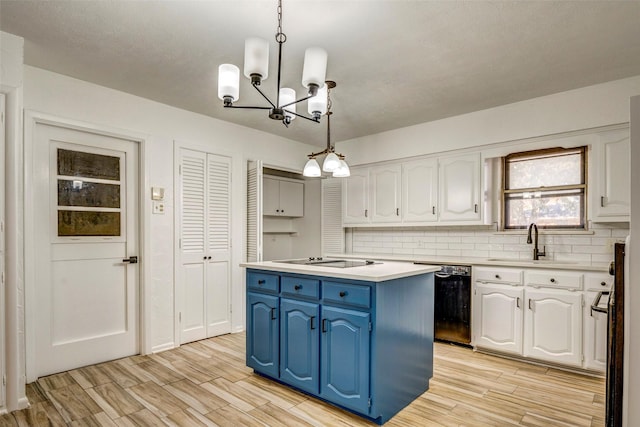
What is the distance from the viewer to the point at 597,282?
117 inches

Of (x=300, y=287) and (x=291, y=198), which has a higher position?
(x=291, y=198)

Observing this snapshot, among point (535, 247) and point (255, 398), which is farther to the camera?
point (535, 247)

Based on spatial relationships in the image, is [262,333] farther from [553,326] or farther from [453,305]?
[553,326]

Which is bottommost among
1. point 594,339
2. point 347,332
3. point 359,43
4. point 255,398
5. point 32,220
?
point 255,398

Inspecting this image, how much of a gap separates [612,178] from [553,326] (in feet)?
4.52

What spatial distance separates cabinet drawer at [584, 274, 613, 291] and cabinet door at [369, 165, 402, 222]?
80.5 inches

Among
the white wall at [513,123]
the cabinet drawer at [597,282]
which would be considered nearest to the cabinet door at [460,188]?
the white wall at [513,123]

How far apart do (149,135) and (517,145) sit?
373 cm

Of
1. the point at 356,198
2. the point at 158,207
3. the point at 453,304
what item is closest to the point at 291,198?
the point at 356,198

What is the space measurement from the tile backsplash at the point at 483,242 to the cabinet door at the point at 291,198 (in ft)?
3.73

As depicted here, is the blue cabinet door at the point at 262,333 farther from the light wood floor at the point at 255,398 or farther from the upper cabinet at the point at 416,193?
the upper cabinet at the point at 416,193

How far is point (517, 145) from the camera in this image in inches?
143

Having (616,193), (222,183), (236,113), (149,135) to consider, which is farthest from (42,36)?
(616,193)

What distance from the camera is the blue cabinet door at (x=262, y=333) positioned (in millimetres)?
2764
